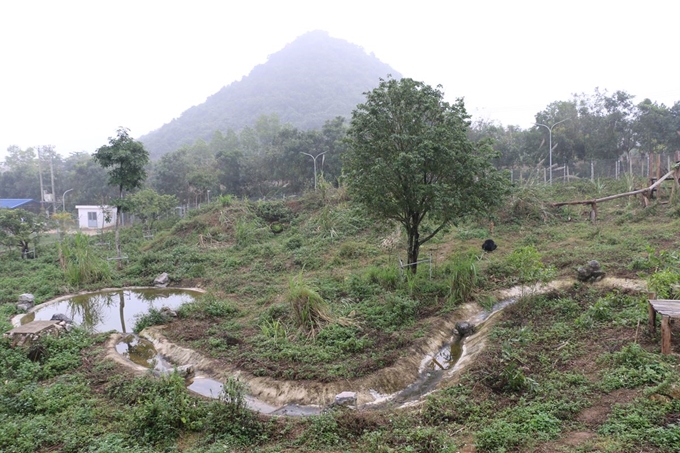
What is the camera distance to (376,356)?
759 cm

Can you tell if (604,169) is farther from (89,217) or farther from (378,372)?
(89,217)

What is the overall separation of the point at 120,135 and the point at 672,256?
17.2m

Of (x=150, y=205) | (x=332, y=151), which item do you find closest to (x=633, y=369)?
(x=150, y=205)

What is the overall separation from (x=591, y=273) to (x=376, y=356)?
5.84 metres

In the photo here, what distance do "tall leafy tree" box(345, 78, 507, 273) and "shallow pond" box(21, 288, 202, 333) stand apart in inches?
247

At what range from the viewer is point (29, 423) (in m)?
5.45

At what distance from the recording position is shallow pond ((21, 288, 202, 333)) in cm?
1139

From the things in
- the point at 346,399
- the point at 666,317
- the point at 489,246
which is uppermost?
the point at 666,317

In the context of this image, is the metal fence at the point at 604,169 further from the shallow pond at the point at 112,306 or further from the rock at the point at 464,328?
the shallow pond at the point at 112,306

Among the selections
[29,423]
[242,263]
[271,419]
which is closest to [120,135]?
[242,263]

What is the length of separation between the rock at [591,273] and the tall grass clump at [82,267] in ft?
46.8

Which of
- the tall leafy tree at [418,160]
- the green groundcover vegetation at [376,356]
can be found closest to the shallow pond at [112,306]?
the green groundcover vegetation at [376,356]

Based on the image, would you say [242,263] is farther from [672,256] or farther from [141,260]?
[672,256]

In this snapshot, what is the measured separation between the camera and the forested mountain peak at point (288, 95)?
74.9m
